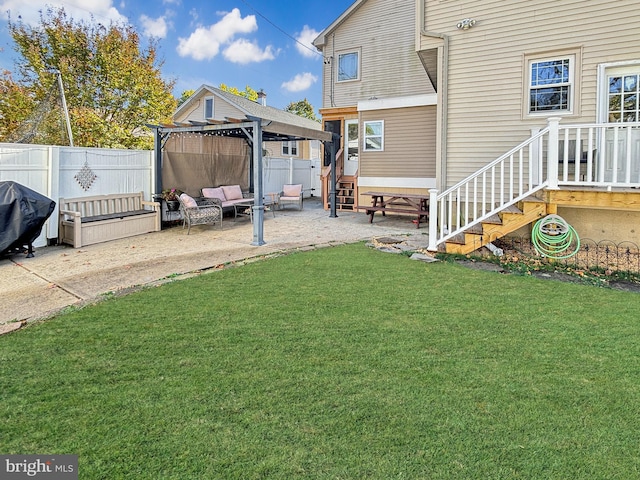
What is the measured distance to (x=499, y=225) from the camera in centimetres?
655

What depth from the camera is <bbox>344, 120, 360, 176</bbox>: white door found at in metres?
14.7

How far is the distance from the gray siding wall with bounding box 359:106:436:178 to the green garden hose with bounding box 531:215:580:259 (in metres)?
4.81

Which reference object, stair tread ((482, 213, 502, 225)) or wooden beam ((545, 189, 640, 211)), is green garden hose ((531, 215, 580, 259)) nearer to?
wooden beam ((545, 189, 640, 211))

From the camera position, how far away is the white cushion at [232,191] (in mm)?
12266

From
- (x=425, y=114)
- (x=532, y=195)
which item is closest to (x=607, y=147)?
(x=532, y=195)

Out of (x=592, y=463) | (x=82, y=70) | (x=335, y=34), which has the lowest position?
(x=592, y=463)

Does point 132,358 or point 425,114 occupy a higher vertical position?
point 425,114

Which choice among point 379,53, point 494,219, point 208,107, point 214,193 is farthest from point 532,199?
point 208,107

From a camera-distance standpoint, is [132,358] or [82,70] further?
[82,70]

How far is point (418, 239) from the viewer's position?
27.7 ft

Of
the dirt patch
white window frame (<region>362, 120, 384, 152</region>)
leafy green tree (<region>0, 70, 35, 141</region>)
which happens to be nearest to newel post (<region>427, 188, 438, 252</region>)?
the dirt patch

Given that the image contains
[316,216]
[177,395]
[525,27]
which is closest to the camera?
[177,395]

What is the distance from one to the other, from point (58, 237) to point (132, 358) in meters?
5.96

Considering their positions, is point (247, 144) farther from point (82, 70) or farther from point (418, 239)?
point (418, 239)
